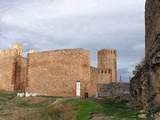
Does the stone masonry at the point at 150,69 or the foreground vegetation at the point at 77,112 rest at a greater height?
the stone masonry at the point at 150,69

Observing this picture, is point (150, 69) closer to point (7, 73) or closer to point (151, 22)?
point (151, 22)

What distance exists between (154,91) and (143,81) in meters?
1.65

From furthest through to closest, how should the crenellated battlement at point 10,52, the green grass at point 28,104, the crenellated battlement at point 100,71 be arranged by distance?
the crenellated battlement at point 10,52, the crenellated battlement at point 100,71, the green grass at point 28,104

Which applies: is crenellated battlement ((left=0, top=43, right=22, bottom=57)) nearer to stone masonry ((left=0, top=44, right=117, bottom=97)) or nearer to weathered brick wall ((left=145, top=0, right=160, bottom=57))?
stone masonry ((left=0, top=44, right=117, bottom=97))

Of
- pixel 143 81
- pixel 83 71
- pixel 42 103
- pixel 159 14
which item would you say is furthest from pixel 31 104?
pixel 159 14

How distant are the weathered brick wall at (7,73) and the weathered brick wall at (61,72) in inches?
197

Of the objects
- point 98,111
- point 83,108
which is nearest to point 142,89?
point 98,111

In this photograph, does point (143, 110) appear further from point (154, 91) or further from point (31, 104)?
point (31, 104)

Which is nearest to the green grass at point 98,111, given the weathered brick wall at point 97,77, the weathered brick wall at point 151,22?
the weathered brick wall at point 151,22

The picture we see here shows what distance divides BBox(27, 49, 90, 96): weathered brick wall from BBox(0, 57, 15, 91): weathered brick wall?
197 inches

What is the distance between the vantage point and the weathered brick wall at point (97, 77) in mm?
43522

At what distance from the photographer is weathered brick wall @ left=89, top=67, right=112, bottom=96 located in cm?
4352

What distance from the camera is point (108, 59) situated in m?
58.4

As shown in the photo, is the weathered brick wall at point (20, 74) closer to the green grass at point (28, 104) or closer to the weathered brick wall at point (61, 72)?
the weathered brick wall at point (61, 72)
